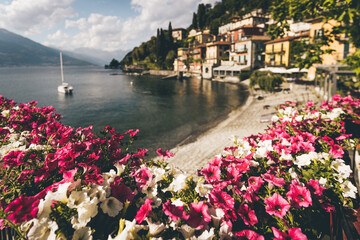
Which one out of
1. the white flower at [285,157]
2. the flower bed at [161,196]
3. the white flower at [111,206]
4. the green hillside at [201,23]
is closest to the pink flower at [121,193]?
the flower bed at [161,196]

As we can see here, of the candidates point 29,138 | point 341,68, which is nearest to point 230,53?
point 341,68

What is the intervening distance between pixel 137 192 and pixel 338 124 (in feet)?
14.7

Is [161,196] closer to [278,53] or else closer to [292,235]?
[292,235]

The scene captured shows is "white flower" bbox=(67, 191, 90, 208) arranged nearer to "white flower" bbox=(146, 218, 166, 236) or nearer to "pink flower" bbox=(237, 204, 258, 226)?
"white flower" bbox=(146, 218, 166, 236)

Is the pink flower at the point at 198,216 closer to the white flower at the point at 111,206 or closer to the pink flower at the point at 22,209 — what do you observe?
the white flower at the point at 111,206

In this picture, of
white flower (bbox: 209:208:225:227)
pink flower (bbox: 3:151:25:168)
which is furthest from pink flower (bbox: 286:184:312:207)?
pink flower (bbox: 3:151:25:168)

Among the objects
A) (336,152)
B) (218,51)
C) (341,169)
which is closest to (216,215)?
(341,169)

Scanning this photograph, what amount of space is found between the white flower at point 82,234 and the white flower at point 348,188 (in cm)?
297

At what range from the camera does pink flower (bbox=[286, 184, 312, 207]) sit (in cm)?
203

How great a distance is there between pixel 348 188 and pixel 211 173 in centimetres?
184

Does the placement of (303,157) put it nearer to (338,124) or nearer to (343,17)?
(338,124)

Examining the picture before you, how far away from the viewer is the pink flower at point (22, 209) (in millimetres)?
1577

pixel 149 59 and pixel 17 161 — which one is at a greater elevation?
pixel 149 59

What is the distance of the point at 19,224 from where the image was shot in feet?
5.55
